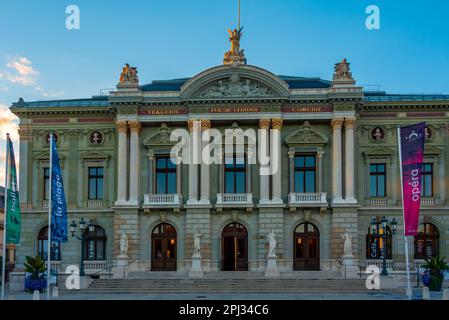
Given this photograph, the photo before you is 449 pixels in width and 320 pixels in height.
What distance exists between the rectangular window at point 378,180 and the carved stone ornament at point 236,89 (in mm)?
8537

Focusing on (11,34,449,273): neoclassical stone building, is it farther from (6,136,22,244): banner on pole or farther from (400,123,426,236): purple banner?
(400,123,426,236): purple banner

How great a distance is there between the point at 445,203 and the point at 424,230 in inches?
87.0

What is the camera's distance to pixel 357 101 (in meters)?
36.6

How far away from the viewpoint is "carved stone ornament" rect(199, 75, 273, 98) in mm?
37000

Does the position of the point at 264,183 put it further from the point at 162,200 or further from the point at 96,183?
the point at 96,183

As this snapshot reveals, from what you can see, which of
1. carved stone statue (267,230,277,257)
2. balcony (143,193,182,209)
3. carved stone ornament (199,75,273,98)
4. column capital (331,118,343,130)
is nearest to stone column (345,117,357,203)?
column capital (331,118,343,130)

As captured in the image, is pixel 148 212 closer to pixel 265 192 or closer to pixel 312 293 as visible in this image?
pixel 265 192

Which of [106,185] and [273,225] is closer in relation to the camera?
[273,225]

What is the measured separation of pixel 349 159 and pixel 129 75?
15176mm

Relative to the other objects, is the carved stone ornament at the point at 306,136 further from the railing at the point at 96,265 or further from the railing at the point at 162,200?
the railing at the point at 96,265

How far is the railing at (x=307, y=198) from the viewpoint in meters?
36.3

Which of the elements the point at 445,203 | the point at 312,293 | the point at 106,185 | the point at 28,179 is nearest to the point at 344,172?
the point at 445,203

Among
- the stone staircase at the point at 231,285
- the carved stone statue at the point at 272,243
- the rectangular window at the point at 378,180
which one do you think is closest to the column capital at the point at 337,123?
the rectangular window at the point at 378,180

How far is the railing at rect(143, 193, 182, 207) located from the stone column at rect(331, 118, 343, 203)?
9.82 meters
